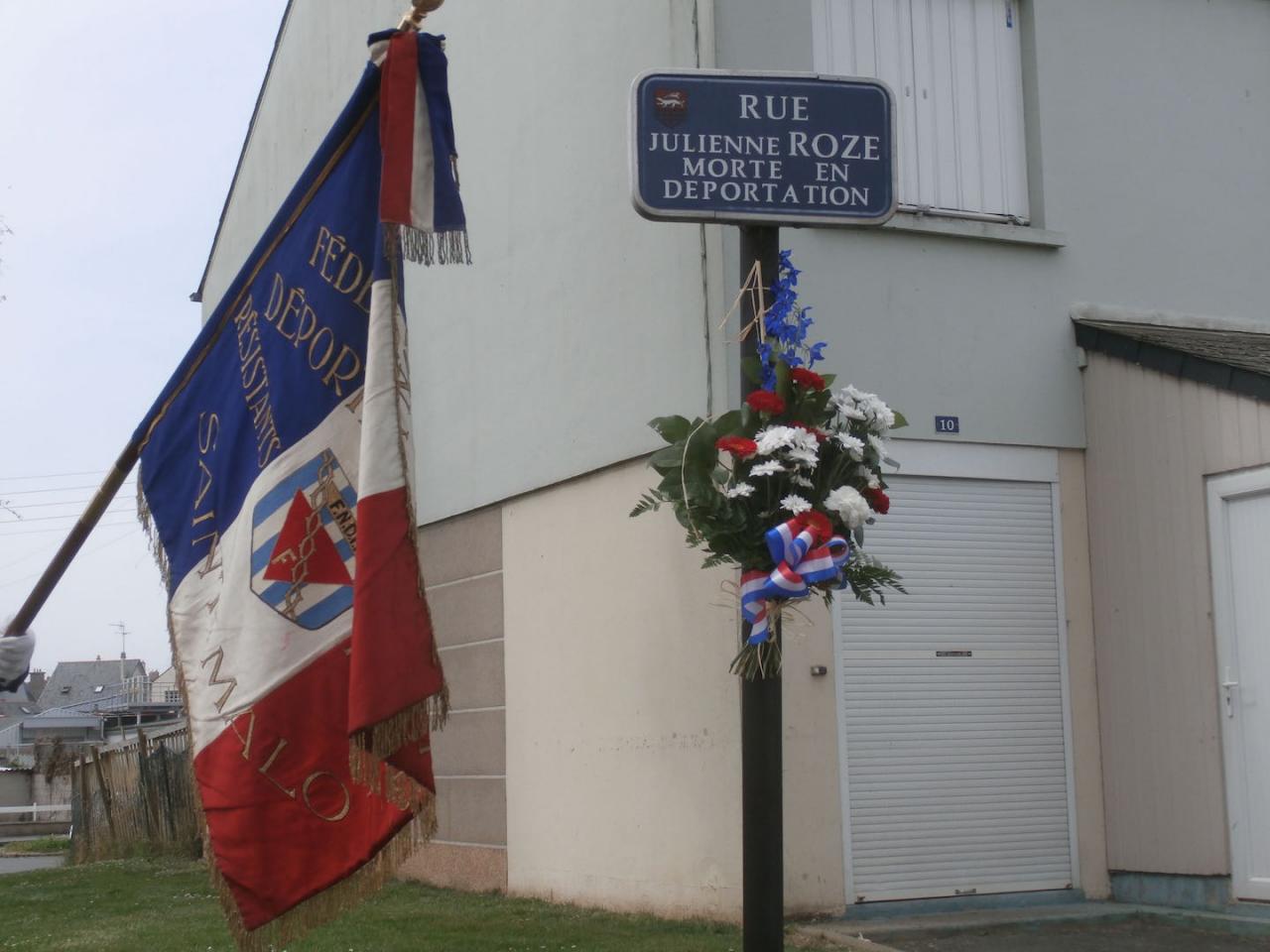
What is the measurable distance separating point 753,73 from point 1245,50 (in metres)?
6.55

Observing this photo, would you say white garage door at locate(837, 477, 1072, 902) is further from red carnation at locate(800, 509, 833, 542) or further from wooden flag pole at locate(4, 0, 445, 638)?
wooden flag pole at locate(4, 0, 445, 638)

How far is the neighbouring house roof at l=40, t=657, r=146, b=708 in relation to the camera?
101 metres

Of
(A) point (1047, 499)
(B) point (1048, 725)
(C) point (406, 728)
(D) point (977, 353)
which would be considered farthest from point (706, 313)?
(C) point (406, 728)

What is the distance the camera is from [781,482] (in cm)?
560

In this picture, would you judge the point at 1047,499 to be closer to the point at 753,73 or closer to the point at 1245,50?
the point at 1245,50

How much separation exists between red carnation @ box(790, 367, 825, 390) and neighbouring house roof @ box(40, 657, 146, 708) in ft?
322

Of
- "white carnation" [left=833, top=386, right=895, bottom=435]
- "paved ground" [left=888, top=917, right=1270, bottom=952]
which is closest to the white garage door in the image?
"paved ground" [left=888, top=917, right=1270, bottom=952]

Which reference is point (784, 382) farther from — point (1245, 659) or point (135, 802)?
point (135, 802)

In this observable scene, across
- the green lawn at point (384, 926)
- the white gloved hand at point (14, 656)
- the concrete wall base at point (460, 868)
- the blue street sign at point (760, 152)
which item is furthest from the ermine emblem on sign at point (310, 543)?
the concrete wall base at point (460, 868)

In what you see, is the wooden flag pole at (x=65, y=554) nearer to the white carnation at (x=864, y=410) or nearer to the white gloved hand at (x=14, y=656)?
the white gloved hand at (x=14, y=656)

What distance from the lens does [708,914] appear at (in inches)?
358

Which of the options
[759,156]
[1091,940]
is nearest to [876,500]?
[759,156]

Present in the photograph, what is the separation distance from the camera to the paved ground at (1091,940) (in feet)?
26.9

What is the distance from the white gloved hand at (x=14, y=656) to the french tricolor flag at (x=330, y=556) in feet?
2.64
